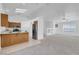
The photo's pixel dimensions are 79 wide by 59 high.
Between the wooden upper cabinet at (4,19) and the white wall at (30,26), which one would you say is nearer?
the wooden upper cabinet at (4,19)

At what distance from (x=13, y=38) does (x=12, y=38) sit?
2 cm

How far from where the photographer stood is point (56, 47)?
7.97 feet

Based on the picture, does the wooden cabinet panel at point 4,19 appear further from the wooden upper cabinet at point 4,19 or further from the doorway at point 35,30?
the doorway at point 35,30

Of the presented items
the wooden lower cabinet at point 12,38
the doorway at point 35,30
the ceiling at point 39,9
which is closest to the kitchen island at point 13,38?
the wooden lower cabinet at point 12,38

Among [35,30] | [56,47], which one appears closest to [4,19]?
[35,30]

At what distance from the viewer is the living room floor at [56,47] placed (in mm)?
2375

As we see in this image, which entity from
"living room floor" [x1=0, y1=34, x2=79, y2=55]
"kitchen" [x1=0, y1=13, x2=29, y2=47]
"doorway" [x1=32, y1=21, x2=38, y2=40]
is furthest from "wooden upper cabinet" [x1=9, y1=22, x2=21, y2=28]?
"living room floor" [x1=0, y1=34, x2=79, y2=55]

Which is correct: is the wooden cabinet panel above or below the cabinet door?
above

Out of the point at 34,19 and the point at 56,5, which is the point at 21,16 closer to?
the point at 34,19

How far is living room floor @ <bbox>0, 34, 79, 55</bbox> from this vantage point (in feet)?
7.79

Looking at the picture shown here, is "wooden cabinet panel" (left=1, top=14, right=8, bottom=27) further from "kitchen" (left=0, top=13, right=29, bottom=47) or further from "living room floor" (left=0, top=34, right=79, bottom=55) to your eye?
"living room floor" (left=0, top=34, right=79, bottom=55)

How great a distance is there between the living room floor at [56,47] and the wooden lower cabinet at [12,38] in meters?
0.20

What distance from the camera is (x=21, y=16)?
2.45 meters

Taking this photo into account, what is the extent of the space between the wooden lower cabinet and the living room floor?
0.66 feet
